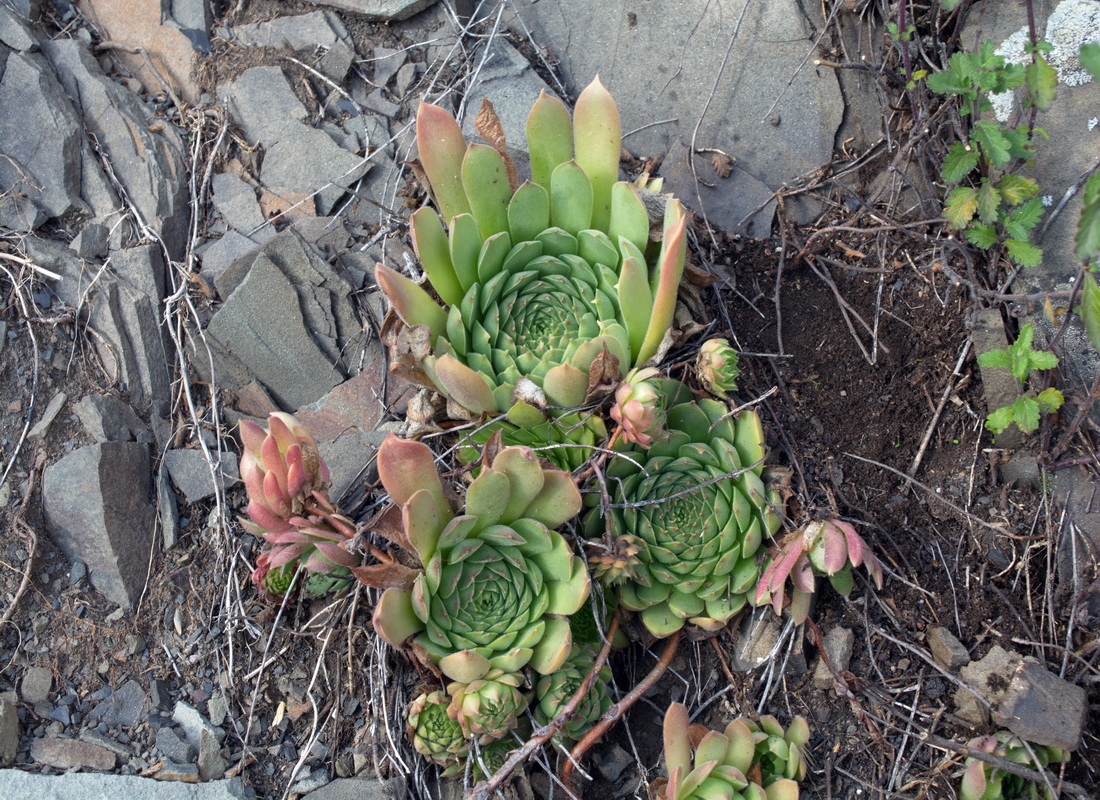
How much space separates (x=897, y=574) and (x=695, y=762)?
0.68 meters

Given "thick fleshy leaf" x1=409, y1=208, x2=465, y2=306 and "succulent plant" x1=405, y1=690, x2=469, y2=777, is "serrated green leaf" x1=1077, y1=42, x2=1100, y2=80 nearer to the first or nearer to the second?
"thick fleshy leaf" x1=409, y1=208, x2=465, y2=306

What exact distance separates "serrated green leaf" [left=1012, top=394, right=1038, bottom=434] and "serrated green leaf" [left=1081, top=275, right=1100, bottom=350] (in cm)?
33

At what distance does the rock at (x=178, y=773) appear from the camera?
1795 mm

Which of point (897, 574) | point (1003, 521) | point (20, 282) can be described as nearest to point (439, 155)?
point (20, 282)

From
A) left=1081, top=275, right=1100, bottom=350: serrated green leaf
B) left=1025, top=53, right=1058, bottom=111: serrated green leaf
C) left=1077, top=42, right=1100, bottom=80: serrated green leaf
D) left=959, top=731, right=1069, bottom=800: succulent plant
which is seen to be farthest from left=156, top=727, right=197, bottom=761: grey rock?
left=1025, top=53, right=1058, bottom=111: serrated green leaf

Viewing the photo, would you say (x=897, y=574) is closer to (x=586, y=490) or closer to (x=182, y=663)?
(x=586, y=490)

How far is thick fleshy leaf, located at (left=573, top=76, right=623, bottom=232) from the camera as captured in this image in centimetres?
199

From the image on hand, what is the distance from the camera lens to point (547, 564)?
1.83 meters

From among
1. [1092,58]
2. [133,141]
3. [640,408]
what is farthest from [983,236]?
[133,141]

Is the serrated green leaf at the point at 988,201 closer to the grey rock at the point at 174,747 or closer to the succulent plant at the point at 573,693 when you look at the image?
the succulent plant at the point at 573,693

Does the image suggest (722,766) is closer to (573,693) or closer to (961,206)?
(573,693)

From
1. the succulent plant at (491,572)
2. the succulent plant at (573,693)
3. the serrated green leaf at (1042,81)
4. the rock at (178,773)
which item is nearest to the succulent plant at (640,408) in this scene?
the succulent plant at (491,572)

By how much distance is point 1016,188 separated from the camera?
203cm

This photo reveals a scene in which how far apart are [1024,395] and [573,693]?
1.30 metres
